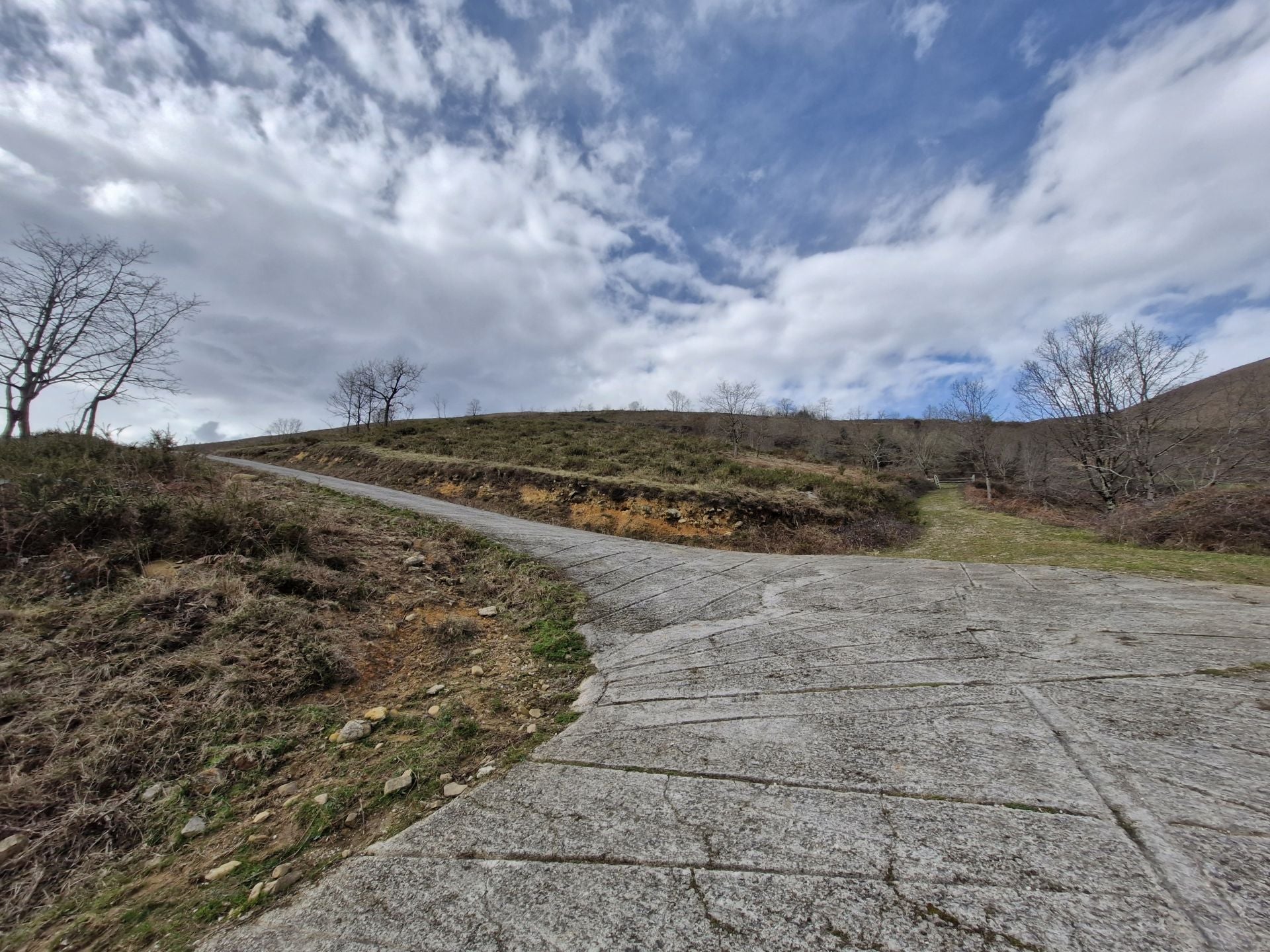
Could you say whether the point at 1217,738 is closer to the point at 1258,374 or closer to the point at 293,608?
the point at 293,608

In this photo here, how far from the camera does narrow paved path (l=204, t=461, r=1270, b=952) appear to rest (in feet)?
5.34

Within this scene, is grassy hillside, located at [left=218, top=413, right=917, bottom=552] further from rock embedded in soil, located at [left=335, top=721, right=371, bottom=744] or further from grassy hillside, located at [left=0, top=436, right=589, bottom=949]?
rock embedded in soil, located at [left=335, top=721, right=371, bottom=744]

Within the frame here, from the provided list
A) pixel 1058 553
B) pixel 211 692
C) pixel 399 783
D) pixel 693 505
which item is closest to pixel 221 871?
pixel 399 783

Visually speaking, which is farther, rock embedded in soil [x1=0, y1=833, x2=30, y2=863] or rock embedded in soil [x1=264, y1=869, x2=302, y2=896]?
rock embedded in soil [x1=0, y1=833, x2=30, y2=863]

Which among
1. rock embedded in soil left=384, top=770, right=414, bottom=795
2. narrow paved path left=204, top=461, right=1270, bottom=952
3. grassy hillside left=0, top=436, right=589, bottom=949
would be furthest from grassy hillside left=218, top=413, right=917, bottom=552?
rock embedded in soil left=384, top=770, right=414, bottom=795

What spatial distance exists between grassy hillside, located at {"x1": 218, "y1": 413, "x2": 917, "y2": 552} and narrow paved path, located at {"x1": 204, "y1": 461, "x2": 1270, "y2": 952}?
8543mm

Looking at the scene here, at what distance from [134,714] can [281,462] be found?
98.5 ft

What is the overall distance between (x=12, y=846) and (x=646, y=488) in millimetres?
12661

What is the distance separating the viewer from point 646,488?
14.3 metres

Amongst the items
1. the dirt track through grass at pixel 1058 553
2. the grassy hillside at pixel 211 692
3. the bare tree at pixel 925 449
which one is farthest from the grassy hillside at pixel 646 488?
the bare tree at pixel 925 449

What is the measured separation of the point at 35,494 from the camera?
4.71m

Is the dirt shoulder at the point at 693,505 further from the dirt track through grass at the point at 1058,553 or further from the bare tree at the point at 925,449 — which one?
the bare tree at the point at 925,449

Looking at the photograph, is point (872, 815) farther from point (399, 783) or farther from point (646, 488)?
point (646, 488)

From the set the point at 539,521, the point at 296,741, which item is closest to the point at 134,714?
the point at 296,741
